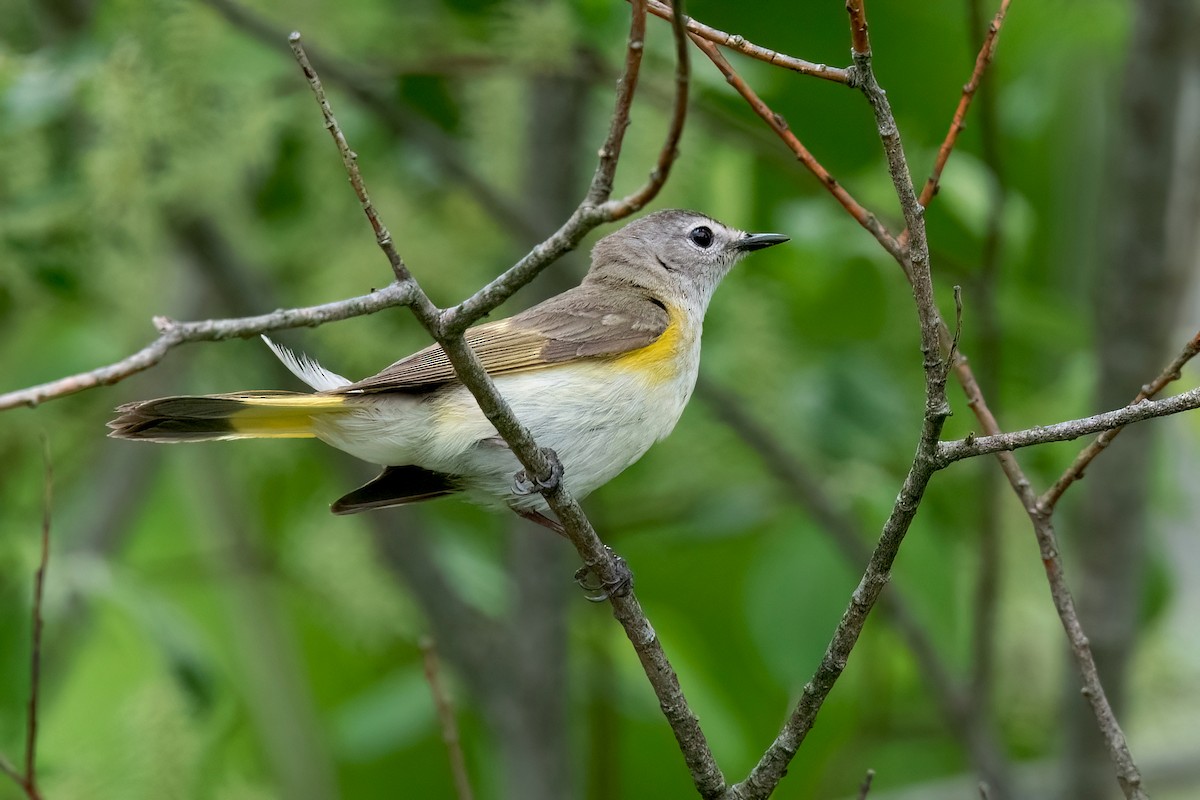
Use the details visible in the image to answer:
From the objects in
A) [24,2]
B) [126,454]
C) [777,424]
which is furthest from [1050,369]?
[24,2]

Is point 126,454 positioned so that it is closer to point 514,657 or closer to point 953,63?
point 514,657

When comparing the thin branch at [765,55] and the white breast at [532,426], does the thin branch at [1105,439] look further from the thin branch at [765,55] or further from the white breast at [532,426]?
the white breast at [532,426]

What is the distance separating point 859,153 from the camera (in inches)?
192

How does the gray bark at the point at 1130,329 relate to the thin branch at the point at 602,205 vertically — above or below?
above

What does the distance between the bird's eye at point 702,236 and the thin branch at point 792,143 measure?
1799 mm

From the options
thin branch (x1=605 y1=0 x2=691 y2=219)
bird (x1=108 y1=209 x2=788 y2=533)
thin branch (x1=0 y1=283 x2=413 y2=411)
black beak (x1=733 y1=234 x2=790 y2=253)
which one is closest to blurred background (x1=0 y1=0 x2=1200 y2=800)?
black beak (x1=733 y1=234 x2=790 y2=253)

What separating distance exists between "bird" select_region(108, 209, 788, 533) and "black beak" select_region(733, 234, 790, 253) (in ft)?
2.00

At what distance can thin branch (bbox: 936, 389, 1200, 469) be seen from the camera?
7.28ft

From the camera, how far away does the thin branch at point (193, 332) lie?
171cm


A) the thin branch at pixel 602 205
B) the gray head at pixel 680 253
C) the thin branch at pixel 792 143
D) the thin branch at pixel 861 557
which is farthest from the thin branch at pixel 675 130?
the thin branch at pixel 861 557

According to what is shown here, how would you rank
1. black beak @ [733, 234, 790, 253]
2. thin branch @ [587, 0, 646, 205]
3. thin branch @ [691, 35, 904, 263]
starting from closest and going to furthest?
thin branch @ [587, 0, 646, 205] → thin branch @ [691, 35, 904, 263] → black beak @ [733, 234, 790, 253]

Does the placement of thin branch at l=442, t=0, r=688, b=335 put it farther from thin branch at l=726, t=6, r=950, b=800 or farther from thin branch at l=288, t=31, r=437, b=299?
thin branch at l=726, t=6, r=950, b=800

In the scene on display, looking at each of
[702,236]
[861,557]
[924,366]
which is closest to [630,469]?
[861,557]

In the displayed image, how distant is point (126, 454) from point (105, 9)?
2.26 meters
